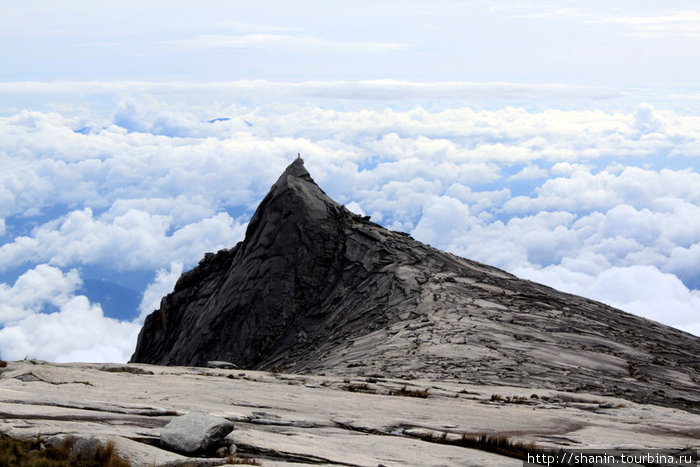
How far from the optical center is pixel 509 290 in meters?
48.8

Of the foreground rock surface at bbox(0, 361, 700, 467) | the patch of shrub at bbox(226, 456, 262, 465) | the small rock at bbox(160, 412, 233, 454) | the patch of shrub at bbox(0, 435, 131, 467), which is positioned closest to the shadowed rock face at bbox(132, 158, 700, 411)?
the foreground rock surface at bbox(0, 361, 700, 467)

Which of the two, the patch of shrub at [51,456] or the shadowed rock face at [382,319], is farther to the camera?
the shadowed rock face at [382,319]

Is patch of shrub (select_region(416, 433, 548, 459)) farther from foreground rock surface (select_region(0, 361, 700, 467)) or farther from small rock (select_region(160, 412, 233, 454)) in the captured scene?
small rock (select_region(160, 412, 233, 454))

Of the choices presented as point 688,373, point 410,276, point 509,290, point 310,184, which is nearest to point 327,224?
point 310,184

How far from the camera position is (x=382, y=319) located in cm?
4325

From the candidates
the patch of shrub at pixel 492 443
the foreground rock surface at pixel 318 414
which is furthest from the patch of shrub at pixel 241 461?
the patch of shrub at pixel 492 443

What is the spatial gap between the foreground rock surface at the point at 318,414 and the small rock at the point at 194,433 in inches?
11.3

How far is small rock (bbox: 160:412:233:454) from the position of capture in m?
14.2

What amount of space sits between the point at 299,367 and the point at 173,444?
82.4 feet

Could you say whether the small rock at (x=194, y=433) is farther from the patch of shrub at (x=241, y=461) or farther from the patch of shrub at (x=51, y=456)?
the patch of shrub at (x=51, y=456)

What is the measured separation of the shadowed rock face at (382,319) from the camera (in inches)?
1325

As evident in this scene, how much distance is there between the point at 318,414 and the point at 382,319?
2332 centimetres

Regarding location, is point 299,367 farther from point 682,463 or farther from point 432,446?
point 682,463

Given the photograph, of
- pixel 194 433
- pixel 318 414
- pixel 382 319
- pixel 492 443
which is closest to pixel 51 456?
pixel 194 433
